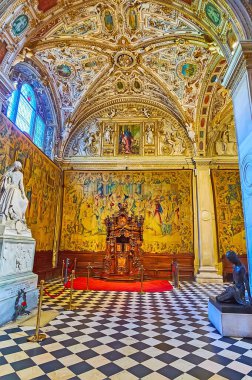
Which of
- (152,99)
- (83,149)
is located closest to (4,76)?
(83,149)

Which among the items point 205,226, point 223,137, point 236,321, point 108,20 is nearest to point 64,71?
point 108,20

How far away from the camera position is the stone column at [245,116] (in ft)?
17.6

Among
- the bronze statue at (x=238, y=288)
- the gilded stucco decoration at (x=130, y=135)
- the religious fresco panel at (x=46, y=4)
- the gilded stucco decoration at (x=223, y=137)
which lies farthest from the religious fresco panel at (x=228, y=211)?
the religious fresco panel at (x=46, y=4)

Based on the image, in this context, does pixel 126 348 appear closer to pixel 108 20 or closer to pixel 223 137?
pixel 108 20

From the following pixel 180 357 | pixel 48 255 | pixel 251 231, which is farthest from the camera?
pixel 48 255

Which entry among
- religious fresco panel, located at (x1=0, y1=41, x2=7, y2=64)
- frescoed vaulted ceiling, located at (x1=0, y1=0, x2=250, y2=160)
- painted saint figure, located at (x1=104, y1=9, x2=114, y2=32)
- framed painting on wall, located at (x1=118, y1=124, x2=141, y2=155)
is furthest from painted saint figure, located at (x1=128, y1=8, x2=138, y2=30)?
framed painting on wall, located at (x1=118, y1=124, x2=141, y2=155)

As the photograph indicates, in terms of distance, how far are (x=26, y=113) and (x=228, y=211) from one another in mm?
11403

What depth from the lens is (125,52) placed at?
1063 centimetres

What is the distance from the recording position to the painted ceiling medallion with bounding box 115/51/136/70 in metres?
10.8

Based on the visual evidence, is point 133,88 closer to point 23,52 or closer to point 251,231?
point 23,52

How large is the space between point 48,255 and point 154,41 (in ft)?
36.4

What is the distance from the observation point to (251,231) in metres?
5.12

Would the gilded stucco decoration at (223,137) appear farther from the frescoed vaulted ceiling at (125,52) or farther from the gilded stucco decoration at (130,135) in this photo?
the gilded stucco decoration at (130,135)

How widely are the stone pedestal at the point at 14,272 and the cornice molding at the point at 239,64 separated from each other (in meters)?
6.97
